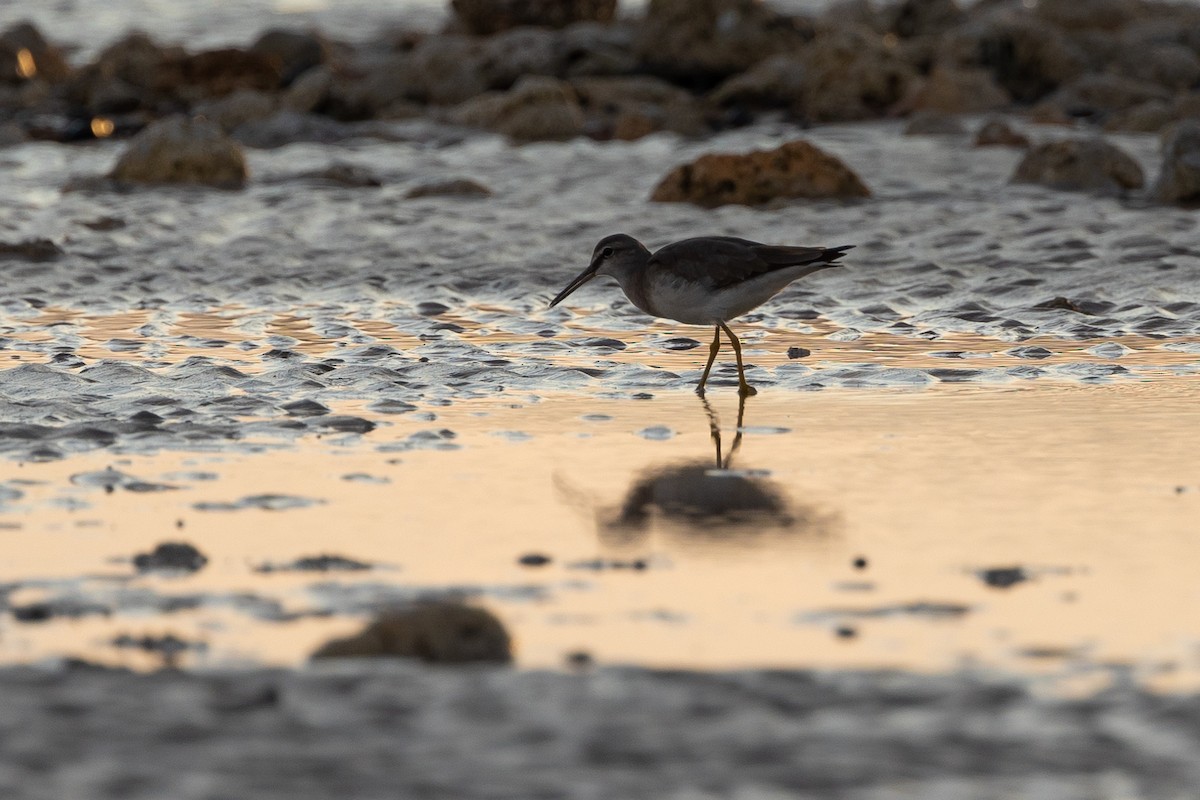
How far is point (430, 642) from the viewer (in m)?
4.69

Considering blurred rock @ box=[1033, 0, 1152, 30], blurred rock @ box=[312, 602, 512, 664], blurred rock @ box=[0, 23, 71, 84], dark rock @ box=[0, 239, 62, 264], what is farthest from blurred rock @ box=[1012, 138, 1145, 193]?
blurred rock @ box=[0, 23, 71, 84]

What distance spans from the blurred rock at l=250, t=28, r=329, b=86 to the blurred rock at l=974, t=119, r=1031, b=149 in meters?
11.4

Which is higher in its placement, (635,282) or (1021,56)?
(635,282)

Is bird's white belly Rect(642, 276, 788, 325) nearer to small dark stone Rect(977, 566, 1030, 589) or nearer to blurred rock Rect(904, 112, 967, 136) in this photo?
small dark stone Rect(977, 566, 1030, 589)

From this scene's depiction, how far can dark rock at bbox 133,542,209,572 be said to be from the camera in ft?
18.0

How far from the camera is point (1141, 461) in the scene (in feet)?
22.6

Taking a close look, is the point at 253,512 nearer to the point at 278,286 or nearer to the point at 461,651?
the point at 461,651

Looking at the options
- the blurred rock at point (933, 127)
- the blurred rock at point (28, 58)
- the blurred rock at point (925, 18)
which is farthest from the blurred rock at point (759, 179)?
the blurred rock at point (28, 58)

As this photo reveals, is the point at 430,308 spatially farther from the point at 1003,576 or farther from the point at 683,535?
the point at 1003,576

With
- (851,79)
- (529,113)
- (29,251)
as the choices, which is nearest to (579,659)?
(29,251)

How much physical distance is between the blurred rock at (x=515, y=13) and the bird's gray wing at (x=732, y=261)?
63.3 ft

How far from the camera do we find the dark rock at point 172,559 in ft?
18.0

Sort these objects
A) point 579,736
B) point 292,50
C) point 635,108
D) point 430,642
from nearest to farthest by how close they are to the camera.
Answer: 1. point 579,736
2. point 430,642
3. point 635,108
4. point 292,50

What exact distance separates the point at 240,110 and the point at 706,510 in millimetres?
17052
